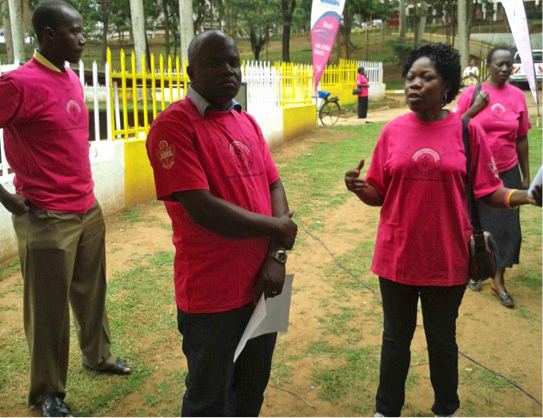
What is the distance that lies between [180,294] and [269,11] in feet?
113

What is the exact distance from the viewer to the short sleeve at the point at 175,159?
6.23 ft

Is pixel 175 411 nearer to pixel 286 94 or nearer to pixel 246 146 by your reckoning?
pixel 246 146

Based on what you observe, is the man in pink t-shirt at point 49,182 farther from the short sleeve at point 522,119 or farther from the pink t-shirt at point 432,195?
the short sleeve at point 522,119

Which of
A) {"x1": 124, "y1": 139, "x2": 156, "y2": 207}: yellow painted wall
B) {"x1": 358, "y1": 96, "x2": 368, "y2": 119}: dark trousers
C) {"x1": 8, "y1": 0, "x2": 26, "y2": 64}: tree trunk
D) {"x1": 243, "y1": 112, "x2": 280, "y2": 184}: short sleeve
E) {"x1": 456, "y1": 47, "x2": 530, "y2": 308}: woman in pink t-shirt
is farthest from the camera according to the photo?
{"x1": 358, "y1": 96, "x2": 368, "y2": 119}: dark trousers

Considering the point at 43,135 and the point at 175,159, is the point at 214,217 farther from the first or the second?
the point at 43,135

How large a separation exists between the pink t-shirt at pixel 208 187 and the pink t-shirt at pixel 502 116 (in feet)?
8.71

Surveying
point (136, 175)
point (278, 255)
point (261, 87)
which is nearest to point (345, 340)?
point (278, 255)

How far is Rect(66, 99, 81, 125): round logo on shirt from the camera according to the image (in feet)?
8.91

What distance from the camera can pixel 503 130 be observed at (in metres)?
4.25

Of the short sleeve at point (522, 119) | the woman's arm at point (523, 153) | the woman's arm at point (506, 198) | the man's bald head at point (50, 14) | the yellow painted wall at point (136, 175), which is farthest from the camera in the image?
the yellow painted wall at point (136, 175)

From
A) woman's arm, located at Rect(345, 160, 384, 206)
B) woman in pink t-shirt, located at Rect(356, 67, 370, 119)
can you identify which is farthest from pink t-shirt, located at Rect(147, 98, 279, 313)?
woman in pink t-shirt, located at Rect(356, 67, 370, 119)

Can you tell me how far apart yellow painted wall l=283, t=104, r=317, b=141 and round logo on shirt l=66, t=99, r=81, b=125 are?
9109mm

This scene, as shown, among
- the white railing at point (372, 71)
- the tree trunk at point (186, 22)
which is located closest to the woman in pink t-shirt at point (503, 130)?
the tree trunk at point (186, 22)

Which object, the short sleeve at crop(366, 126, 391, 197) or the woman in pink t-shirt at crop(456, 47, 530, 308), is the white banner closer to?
the woman in pink t-shirt at crop(456, 47, 530, 308)
